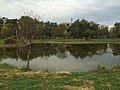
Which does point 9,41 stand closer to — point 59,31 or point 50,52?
point 50,52

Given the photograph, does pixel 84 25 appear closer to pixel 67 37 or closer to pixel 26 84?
pixel 67 37

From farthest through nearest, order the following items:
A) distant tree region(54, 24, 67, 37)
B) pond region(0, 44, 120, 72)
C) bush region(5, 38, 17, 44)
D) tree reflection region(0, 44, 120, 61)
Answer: distant tree region(54, 24, 67, 37) < bush region(5, 38, 17, 44) < tree reflection region(0, 44, 120, 61) < pond region(0, 44, 120, 72)

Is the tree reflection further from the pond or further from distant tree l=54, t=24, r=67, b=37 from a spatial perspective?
distant tree l=54, t=24, r=67, b=37

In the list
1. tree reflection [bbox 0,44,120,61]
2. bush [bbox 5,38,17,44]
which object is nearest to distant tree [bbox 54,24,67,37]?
bush [bbox 5,38,17,44]

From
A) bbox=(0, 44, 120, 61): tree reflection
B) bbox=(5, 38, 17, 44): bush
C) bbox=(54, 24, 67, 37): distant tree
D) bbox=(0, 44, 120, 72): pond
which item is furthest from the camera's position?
bbox=(54, 24, 67, 37): distant tree

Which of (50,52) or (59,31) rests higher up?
(59,31)

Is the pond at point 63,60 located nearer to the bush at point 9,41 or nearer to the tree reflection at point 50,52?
the tree reflection at point 50,52

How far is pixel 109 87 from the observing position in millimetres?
11391

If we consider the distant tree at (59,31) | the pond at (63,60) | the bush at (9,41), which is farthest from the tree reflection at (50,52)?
the distant tree at (59,31)

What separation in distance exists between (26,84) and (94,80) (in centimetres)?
385

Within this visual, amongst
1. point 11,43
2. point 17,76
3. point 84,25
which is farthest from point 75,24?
point 17,76

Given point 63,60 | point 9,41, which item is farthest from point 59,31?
point 63,60

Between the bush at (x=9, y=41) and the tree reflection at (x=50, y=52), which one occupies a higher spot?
the bush at (x=9, y=41)

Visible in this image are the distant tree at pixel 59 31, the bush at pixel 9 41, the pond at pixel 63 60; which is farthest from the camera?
the distant tree at pixel 59 31
